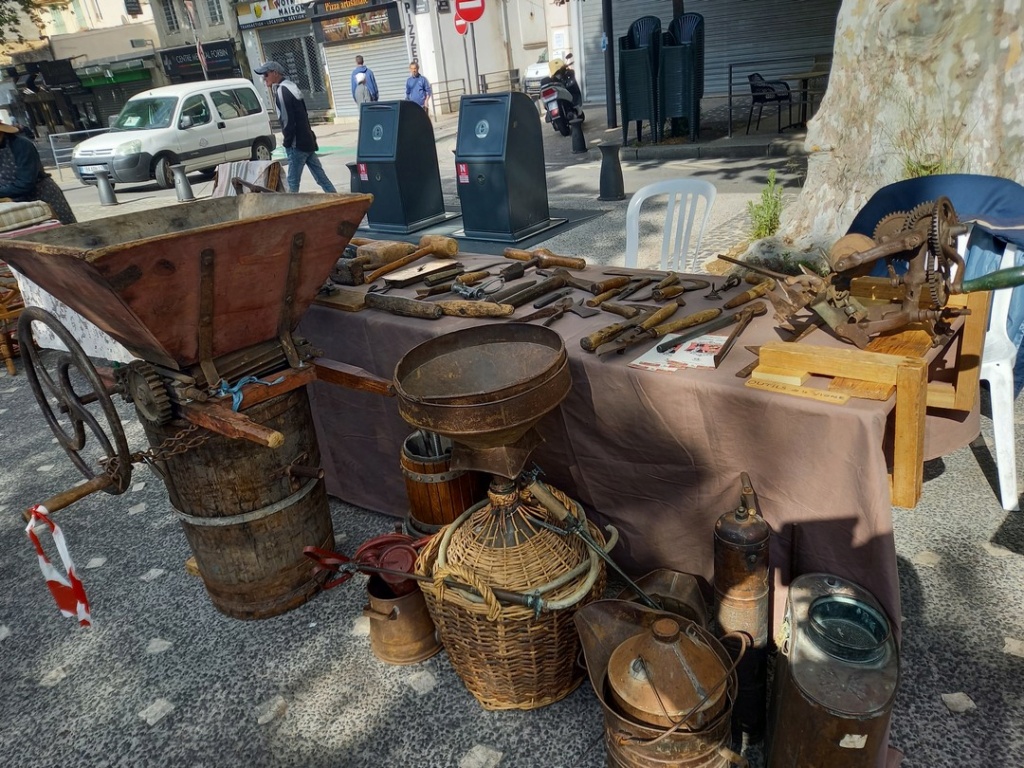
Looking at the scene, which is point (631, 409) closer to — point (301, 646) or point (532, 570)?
point (532, 570)

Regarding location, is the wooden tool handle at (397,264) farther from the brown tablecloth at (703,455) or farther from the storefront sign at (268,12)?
the storefront sign at (268,12)

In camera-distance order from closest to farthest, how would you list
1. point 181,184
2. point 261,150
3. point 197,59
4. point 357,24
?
point 181,184, point 261,150, point 357,24, point 197,59

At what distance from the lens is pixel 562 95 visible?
15148mm

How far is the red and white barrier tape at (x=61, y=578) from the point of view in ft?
6.99

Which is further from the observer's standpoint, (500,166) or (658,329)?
(500,166)

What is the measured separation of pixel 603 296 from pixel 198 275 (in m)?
1.71

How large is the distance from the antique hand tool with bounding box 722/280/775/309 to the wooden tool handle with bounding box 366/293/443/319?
1.26 metres

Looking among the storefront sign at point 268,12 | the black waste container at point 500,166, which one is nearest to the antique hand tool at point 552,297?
the black waste container at point 500,166

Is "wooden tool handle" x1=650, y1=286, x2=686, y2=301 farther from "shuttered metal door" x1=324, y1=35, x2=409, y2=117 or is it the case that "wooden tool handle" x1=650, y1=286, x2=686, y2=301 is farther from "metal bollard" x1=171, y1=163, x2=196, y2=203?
"shuttered metal door" x1=324, y1=35, x2=409, y2=117

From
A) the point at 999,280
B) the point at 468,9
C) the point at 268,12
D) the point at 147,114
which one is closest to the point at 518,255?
the point at 999,280

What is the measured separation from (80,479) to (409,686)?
316 centimetres

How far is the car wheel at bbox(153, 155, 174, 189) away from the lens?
45.7 ft

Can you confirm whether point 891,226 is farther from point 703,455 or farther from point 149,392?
point 149,392

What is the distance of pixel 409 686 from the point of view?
2.61m
